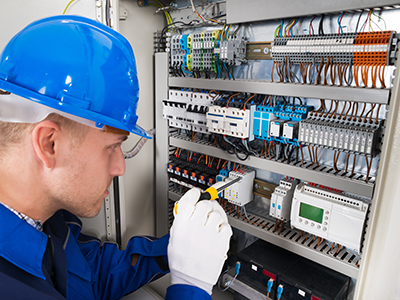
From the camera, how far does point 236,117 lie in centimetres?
152

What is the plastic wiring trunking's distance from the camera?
1.64m

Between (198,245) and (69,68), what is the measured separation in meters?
0.73

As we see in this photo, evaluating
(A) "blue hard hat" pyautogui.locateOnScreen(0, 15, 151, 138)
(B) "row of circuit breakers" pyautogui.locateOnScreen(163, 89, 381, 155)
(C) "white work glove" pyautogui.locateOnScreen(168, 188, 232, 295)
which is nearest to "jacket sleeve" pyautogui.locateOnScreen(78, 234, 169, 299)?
(C) "white work glove" pyautogui.locateOnScreen(168, 188, 232, 295)

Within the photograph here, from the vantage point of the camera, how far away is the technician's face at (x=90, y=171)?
789 millimetres

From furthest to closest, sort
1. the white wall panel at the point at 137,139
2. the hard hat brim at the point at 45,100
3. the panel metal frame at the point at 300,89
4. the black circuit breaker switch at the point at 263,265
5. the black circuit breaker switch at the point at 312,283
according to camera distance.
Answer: the white wall panel at the point at 137,139 < the black circuit breaker switch at the point at 263,265 < the black circuit breaker switch at the point at 312,283 < the panel metal frame at the point at 300,89 < the hard hat brim at the point at 45,100

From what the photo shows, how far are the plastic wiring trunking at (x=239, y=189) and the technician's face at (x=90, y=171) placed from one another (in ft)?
2.80

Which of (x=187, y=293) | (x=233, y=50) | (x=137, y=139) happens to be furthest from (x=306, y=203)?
(x=137, y=139)

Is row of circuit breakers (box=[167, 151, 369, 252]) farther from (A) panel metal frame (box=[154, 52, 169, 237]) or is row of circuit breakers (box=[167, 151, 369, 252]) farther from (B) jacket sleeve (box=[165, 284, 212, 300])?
(B) jacket sleeve (box=[165, 284, 212, 300])

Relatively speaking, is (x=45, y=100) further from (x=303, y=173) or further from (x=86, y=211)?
(x=303, y=173)

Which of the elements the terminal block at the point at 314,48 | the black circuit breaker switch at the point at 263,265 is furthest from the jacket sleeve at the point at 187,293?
the terminal block at the point at 314,48

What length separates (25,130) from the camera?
28.6 inches

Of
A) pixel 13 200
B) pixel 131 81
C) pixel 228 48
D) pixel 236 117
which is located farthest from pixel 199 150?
pixel 13 200

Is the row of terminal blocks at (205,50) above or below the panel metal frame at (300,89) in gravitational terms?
above

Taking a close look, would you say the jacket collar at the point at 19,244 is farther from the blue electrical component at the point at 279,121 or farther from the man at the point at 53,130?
the blue electrical component at the point at 279,121
